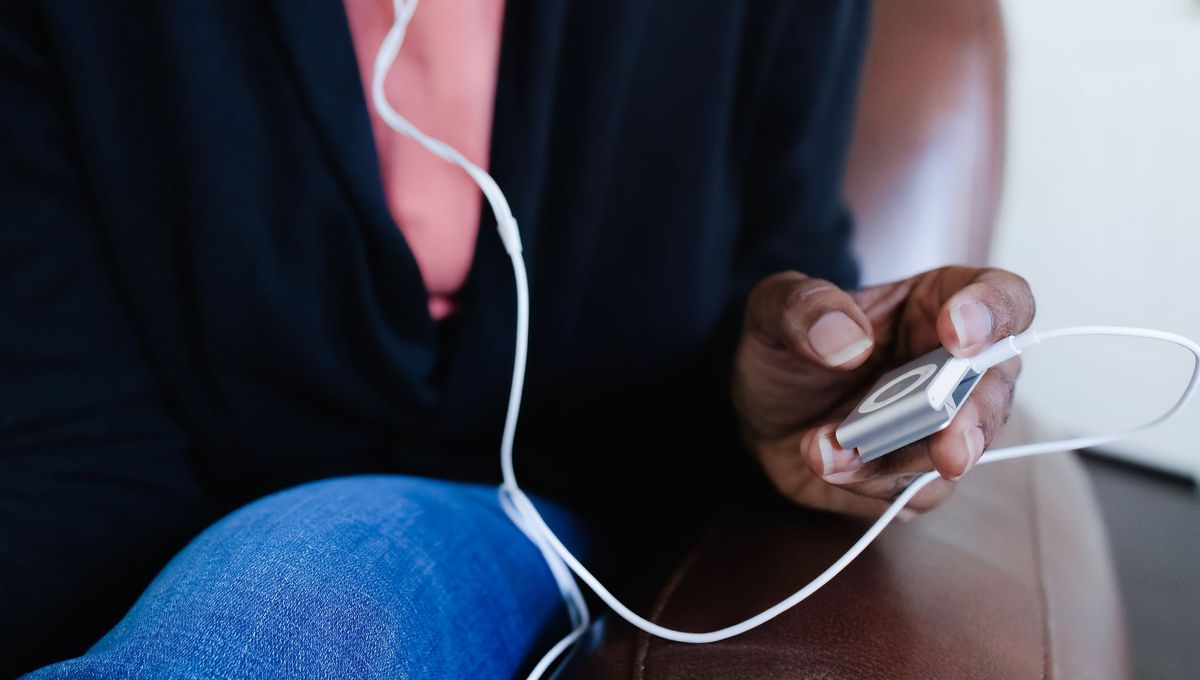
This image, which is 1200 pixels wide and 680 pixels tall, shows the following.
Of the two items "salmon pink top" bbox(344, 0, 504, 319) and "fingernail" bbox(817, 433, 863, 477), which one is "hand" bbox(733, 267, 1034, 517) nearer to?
"fingernail" bbox(817, 433, 863, 477)

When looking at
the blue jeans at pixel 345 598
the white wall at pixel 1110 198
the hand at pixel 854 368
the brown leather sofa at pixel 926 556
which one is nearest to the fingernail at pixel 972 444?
the hand at pixel 854 368

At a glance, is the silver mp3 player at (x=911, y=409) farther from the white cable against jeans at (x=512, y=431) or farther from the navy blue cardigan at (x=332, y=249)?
the navy blue cardigan at (x=332, y=249)

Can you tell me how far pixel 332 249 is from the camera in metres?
0.49

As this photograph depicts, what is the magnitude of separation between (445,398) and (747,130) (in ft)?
1.02

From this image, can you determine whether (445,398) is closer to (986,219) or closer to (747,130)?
(747,130)

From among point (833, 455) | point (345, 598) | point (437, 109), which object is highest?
point (437, 109)

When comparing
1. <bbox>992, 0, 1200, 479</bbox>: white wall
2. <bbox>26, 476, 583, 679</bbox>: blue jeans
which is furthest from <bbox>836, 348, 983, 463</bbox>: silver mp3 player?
<bbox>992, 0, 1200, 479</bbox>: white wall

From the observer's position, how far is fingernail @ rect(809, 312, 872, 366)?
0.35 metres

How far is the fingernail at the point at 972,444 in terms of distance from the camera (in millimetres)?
307

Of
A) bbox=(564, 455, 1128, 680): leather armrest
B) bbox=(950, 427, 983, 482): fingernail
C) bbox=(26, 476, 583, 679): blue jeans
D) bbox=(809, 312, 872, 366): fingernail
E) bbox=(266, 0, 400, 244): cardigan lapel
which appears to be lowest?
bbox=(26, 476, 583, 679): blue jeans

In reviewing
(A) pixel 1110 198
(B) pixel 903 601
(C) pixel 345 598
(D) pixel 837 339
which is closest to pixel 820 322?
(D) pixel 837 339

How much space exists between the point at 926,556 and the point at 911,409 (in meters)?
0.16

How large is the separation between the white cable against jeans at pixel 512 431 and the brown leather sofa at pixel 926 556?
0.04 ft

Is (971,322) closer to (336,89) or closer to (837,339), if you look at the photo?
(837,339)
